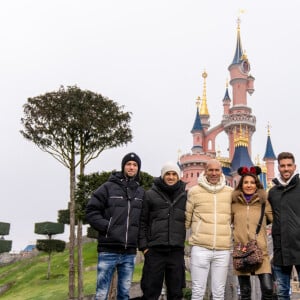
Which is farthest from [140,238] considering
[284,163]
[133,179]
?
[284,163]

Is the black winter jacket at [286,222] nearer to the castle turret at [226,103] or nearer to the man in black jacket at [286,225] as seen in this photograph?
the man in black jacket at [286,225]

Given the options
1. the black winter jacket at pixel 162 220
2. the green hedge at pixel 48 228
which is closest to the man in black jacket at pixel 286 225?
the black winter jacket at pixel 162 220

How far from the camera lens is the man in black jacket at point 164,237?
5.80 meters

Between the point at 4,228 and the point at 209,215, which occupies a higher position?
the point at 209,215

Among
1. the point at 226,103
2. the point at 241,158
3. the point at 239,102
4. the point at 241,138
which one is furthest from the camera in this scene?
the point at 226,103

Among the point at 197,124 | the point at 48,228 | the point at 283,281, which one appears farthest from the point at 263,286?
the point at 197,124

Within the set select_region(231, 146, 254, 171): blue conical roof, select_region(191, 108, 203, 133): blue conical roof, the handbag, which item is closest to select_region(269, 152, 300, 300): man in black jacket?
the handbag

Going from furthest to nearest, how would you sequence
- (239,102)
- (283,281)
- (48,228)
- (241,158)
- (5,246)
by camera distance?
(239,102) → (241,158) → (5,246) → (48,228) → (283,281)

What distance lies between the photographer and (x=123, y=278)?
5.87m

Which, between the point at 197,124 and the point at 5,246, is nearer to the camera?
the point at 5,246

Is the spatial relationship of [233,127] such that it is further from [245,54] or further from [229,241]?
[229,241]

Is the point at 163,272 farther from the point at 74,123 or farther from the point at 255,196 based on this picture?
the point at 74,123

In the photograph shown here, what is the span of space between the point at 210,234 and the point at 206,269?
1.54 ft

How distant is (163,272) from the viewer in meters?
5.86
